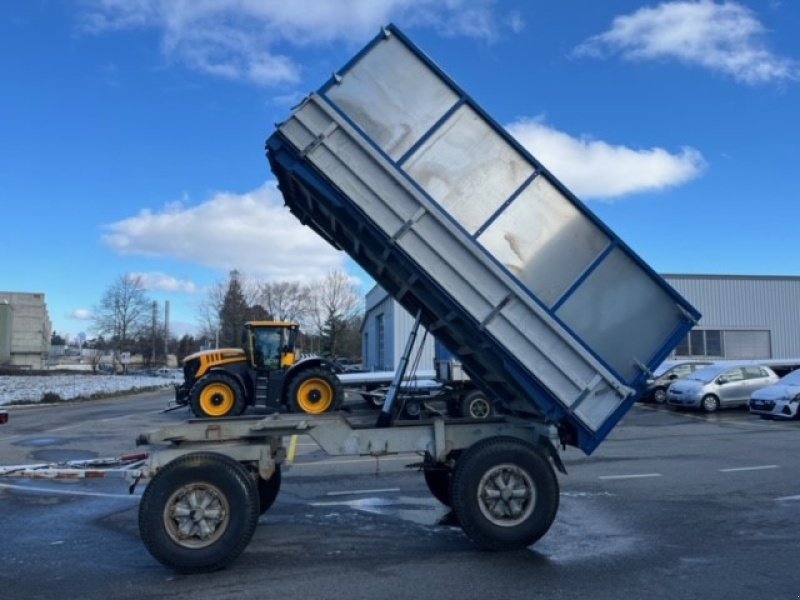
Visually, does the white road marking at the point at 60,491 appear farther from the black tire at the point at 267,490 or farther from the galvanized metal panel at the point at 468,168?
the galvanized metal panel at the point at 468,168

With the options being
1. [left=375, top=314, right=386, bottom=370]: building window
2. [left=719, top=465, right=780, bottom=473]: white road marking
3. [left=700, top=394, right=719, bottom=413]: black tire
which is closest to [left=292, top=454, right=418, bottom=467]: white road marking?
[left=719, top=465, right=780, bottom=473]: white road marking

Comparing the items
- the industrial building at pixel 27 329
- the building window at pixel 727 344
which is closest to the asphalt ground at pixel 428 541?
the building window at pixel 727 344

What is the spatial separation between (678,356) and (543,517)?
116 feet

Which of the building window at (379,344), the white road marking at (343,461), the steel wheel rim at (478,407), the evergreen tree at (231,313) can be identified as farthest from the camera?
the evergreen tree at (231,313)

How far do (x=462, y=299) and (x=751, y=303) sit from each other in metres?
39.1

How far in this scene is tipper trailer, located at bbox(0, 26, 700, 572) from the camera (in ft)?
20.1

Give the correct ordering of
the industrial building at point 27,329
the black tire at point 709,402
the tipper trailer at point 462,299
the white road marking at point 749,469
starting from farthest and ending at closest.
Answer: the industrial building at point 27,329
the black tire at point 709,402
the white road marking at point 749,469
the tipper trailer at point 462,299

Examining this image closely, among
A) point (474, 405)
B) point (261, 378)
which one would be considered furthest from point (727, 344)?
point (261, 378)

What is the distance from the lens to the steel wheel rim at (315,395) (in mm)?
18062

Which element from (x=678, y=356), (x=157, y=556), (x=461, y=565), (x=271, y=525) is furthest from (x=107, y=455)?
(x=678, y=356)

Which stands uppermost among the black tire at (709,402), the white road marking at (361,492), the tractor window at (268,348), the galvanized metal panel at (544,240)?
the galvanized metal panel at (544,240)

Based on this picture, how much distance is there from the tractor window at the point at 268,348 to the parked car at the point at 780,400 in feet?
44.8

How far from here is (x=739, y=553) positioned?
6398mm

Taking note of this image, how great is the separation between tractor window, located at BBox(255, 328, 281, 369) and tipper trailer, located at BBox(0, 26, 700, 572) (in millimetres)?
13313
